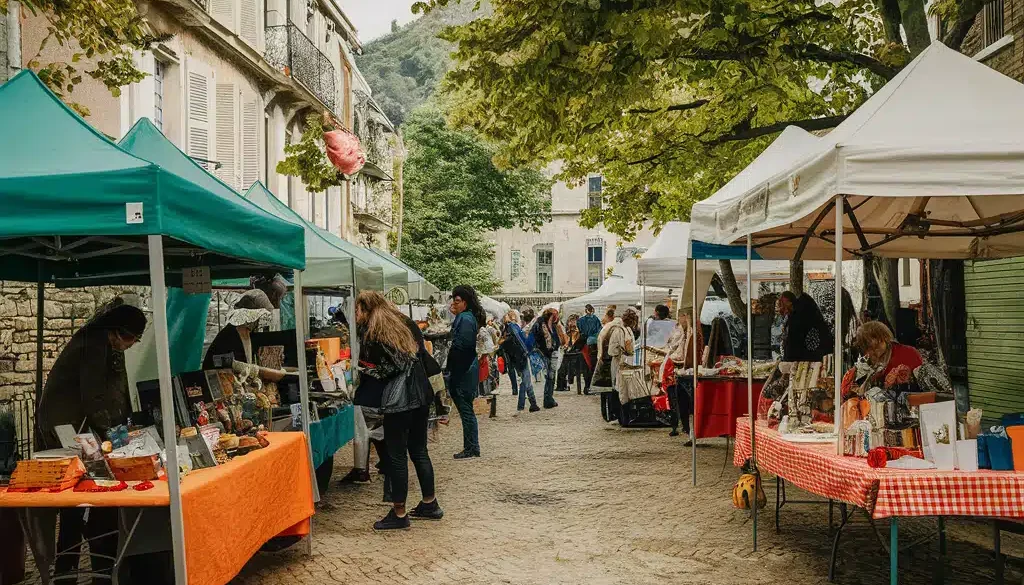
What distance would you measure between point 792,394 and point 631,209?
35.0 feet

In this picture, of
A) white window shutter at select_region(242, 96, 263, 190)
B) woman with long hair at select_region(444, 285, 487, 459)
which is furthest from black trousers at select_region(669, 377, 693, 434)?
white window shutter at select_region(242, 96, 263, 190)

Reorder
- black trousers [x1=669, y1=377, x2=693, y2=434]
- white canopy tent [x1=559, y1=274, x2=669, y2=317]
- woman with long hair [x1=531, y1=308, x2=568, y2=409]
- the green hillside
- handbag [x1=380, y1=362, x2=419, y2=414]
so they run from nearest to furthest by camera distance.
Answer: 1. handbag [x1=380, y1=362, x2=419, y2=414]
2. black trousers [x1=669, y1=377, x2=693, y2=434]
3. woman with long hair [x1=531, y1=308, x2=568, y2=409]
4. white canopy tent [x1=559, y1=274, x2=669, y2=317]
5. the green hillside

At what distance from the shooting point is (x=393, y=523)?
7.79 meters

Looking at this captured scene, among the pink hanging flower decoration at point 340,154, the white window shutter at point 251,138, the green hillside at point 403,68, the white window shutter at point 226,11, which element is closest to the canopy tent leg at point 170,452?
the pink hanging flower decoration at point 340,154

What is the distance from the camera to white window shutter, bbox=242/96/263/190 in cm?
1891

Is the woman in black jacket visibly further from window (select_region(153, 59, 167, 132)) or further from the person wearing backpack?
the person wearing backpack

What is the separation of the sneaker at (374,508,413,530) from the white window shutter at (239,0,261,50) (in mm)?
13362

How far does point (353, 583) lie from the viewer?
622 cm

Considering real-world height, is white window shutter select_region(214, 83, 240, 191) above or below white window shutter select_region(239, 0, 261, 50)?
below

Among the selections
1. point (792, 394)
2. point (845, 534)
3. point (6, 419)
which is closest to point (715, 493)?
point (845, 534)

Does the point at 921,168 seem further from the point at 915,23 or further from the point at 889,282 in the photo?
the point at 889,282

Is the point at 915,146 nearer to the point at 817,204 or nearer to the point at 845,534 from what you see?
the point at 817,204

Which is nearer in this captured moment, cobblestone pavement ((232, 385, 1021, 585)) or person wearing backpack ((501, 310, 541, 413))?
cobblestone pavement ((232, 385, 1021, 585))

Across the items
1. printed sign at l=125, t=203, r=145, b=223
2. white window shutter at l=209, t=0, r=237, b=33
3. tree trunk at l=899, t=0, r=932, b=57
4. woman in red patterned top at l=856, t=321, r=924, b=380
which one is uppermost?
white window shutter at l=209, t=0, r=237, b=33
